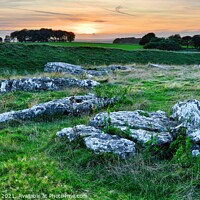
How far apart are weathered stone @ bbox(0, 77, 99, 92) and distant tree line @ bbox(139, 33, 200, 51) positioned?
2228 inches

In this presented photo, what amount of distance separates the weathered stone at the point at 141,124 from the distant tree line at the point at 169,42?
66022mm

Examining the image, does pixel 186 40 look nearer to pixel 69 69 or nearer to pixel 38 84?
pixel 69 69

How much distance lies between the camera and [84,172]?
734cm

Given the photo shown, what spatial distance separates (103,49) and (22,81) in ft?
116

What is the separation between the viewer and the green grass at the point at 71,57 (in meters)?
39.7

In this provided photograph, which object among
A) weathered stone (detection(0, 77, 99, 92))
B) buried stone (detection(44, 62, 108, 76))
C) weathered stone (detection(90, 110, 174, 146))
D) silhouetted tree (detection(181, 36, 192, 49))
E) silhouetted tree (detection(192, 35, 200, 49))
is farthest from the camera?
silhouetted tree (detection(181, 36, 192, 49))

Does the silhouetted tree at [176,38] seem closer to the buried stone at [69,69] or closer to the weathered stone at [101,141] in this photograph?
the buried stone at [69,69]

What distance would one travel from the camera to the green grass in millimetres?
39656

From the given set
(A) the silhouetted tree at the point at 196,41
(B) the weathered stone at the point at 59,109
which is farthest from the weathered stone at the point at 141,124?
(A) the silhouetted tree at the point at 196,41

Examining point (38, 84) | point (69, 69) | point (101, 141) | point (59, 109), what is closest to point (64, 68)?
point (69, 69)

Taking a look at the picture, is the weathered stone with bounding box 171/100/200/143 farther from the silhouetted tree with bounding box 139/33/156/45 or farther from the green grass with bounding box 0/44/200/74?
the silhouetted tree with bounding box 139/33/156/45

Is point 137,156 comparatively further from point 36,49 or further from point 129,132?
point 36,49

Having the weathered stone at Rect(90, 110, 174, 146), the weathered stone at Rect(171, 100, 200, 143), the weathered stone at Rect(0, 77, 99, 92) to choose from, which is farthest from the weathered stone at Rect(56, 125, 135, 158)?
Answer: the weathered stone at Rect(0, 77, 99, 92)

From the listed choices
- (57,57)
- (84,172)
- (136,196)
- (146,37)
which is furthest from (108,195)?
(146,37)
